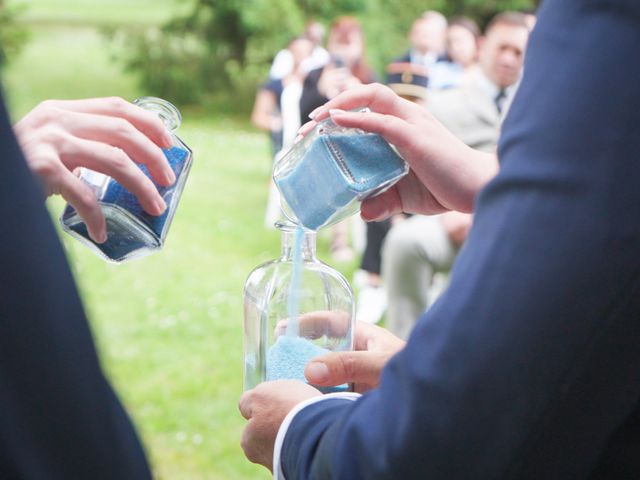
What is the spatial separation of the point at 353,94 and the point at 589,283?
64cm

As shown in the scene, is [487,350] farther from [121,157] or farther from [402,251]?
[402,251]

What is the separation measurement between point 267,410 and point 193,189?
9.65m

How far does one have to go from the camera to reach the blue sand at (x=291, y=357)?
4.66 feet

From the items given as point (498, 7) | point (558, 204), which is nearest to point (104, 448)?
point (558, 204)

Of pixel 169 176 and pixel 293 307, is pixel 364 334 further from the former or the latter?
pixel 169 176

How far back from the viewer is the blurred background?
15.2 feet

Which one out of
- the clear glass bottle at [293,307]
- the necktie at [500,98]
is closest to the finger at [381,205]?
the clear glass bottle at [293,307]

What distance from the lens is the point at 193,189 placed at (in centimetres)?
1074

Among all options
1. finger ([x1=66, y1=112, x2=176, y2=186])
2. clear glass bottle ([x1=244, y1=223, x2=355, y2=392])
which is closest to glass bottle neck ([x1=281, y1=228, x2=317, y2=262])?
clear glass bottle ([x1=244, y1=223, x2=355, y2=392])

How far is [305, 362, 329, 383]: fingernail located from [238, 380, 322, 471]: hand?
0.05 feet

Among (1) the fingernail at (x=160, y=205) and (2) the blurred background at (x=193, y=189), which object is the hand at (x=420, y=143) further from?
(2) the blurred background at (x=193, y=189)

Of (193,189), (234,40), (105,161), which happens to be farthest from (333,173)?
(234,40)

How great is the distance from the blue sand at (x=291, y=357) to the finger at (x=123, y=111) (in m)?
0.37

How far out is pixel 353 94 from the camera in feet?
4.69
